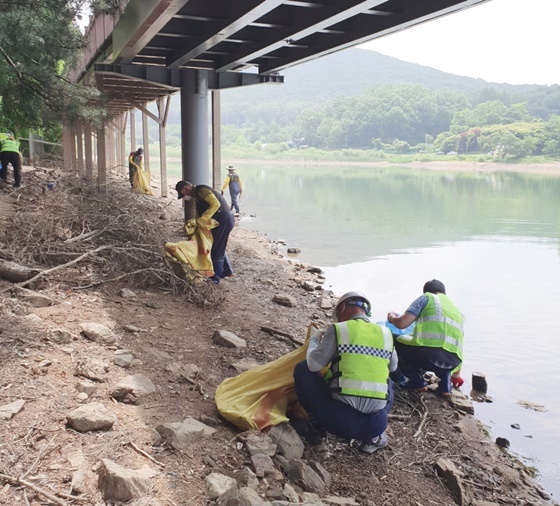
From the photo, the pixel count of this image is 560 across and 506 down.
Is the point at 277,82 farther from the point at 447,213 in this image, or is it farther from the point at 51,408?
the point at 447,213

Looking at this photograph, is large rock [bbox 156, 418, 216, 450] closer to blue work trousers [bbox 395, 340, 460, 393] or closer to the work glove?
blue work trousers [bbox 395, 340, 460, 393]

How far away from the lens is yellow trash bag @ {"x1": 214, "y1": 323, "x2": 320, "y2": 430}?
441 centimetres

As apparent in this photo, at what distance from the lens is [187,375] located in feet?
17.0

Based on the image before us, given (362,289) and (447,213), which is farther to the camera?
(447,213)

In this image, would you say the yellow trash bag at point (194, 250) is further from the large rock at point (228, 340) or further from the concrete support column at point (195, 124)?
the concrete support column at point (195, 124)

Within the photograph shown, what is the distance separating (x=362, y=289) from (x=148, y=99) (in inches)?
473

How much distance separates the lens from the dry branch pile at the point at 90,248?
715cm

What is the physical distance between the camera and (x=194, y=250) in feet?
26.4

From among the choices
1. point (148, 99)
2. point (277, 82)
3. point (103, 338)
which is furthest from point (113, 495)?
point (148, 99)

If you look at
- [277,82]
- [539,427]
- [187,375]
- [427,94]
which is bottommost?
[539,427]

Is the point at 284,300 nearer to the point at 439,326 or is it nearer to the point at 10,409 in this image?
the point at 439,326

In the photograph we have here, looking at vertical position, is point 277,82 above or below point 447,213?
above

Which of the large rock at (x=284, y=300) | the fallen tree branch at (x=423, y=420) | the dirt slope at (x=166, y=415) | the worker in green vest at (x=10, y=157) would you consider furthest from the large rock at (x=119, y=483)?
the worker in green vest at (x=10, y=157)

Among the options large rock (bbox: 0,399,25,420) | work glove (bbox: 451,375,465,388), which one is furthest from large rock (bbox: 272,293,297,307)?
large rock (bbox: 0,399,25,420)
